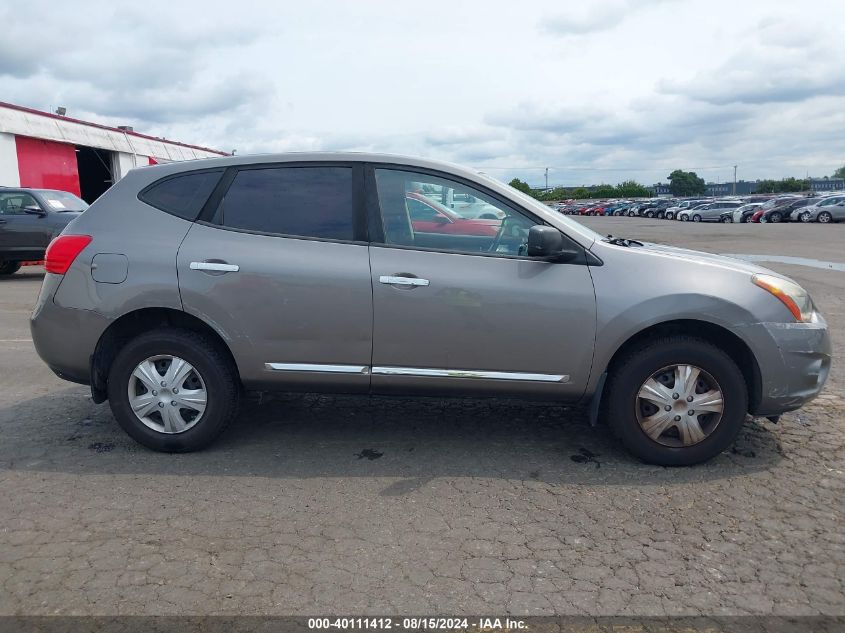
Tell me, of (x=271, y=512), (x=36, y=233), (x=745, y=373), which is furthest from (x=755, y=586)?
(x=36, y=233)

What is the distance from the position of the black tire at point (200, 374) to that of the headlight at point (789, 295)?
3195 mm

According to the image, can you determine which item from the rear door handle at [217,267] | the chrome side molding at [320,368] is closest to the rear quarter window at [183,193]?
the rear door handle at [217,267]

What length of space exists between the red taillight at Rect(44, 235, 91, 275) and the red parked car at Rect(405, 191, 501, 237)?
199 centimetres

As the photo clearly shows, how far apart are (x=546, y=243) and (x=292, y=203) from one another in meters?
1.56

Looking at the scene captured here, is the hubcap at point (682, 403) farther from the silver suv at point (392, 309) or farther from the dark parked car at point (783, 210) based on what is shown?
the dark parked car at point (783, 210)

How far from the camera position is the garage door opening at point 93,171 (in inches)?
1109

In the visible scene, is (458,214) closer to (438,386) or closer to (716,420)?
(438,386)

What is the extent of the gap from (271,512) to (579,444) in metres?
2.01

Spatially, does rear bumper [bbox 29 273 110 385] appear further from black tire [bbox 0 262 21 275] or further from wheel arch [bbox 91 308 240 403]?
black tire [bbox 0 262 21 275]

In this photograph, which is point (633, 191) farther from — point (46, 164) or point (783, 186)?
point (46, 164)

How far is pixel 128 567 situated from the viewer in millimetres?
3049

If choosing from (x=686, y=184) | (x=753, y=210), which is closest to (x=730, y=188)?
(x=686, y=184)

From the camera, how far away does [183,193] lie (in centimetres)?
438

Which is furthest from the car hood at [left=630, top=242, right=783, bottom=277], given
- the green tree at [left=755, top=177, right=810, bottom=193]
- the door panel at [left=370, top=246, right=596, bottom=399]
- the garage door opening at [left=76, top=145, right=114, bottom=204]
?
the green tree at [left=755, top=177, right=810, bottom=193]
